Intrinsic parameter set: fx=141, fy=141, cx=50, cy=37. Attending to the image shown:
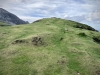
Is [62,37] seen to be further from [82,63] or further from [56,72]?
[56,72]

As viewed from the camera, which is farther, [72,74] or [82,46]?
[82,46]

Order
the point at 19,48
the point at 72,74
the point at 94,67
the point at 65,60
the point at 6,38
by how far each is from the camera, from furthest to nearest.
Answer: the point at 6,38, the point at 19,48, the point at 65,60, the point at 94,67, the point at 72,74

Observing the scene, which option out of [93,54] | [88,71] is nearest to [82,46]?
[93,54]

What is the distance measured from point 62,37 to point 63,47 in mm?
12139

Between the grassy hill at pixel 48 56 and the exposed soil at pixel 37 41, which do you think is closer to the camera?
the grassy hill at pixel 48 56

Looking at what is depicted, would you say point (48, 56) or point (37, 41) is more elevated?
point (37, 41)

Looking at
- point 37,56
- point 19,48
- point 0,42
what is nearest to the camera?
point 37,56

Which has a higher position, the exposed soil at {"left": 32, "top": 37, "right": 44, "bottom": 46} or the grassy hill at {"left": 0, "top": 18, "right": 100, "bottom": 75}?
the exposed soil at {"left": 32, "top": 37, "right": 44, "bottom": 46}

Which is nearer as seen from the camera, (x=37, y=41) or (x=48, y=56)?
(x=48, y=56)

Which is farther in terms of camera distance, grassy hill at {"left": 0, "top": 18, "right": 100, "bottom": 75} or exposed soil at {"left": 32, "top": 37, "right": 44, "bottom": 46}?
exposed soil at {"left": 32, "top": 37, "right": 44, "bottom": 46}

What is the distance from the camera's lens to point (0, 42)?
5972 cm

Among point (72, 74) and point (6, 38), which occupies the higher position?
point (6, 38)

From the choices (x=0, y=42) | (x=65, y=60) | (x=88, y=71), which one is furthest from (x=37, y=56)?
(x=0, y=42)

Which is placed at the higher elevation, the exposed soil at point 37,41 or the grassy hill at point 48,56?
the exposed soil at point 37,41
